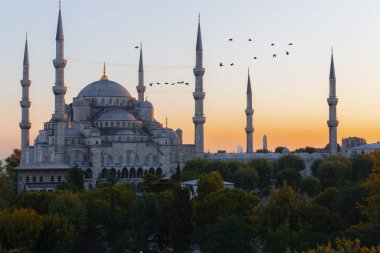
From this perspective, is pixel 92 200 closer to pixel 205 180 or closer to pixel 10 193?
pixel 205 180

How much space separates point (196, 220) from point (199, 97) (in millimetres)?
35526

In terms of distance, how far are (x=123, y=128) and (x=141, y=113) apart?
16.9 feet

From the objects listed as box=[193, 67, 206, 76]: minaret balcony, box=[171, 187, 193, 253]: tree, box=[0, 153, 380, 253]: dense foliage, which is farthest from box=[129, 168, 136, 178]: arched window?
box=[171, 187, 193, 253]: tree

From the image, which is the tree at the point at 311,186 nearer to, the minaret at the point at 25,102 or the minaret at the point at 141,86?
the minaret at the point at 141,86

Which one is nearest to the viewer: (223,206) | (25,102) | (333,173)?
(223,206)

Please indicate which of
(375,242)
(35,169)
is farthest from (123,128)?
(375,242)

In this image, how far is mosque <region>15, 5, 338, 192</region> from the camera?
6481cm

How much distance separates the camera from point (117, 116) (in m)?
71.8

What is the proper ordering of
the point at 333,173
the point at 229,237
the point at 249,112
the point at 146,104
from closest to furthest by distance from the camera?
the point at 229,237 < the point at 333,173 < the point at 146,104 < the point at 249,112

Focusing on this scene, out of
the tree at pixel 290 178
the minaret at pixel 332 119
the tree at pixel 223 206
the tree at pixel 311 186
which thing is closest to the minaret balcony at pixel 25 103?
the tree at pixel 290 178

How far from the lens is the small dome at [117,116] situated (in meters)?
71.5

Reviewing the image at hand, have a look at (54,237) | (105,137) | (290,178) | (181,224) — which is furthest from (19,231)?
(105,137)

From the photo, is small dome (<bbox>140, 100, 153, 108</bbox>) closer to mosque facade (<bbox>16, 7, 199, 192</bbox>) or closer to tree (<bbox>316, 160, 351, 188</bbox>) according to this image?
mosque facade (<bbox>16, 7, 199, 192</bbox>)

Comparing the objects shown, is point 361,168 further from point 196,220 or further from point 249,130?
point 196,220
